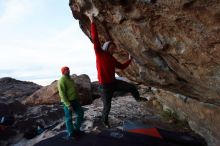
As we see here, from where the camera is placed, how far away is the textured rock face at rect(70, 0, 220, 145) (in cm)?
827

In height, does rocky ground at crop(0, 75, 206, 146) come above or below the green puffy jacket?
below

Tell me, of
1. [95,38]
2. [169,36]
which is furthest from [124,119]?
[169,36]

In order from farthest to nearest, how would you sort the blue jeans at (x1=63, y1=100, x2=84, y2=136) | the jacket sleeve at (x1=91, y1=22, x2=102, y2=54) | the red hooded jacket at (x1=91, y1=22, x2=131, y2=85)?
1. the blue jeans at (x1=63, y1=100, x2=84, y2=136)
2. the red hooded jacket at (x1=91, y1=22, x2=131, y2=85)
3. the jacket sleeve at (x1=91, y1=22, x2=102, y2=54)

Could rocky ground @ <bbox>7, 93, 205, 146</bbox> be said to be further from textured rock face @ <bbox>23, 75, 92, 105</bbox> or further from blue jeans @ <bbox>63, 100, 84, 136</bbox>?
textured rock face @ <bbox>23, 75, 92, 105</bbox>

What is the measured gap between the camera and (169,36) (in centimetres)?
959

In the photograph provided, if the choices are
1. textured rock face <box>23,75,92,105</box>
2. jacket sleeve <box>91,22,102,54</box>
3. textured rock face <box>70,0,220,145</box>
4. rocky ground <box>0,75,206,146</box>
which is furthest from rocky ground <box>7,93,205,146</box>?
jacket sleeve <box>91,22,102,54</box>

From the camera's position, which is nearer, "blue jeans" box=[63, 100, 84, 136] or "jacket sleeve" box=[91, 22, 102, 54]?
"jacket sleeve" box=[91, 22, 102, 54]

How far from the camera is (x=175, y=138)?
13.6 meters

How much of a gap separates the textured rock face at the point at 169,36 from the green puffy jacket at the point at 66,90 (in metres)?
2.23

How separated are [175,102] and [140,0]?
8.44 metres

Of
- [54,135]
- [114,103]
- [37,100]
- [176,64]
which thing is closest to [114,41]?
[176,64]

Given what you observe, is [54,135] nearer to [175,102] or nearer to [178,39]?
[175,102]

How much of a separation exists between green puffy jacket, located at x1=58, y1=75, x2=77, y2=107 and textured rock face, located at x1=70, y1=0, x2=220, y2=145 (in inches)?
87.9

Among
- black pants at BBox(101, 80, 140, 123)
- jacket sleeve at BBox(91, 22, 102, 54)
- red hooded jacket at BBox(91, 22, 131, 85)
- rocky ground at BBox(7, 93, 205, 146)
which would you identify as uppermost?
jacket sleeve at BBox(91, 22, 102, 54)
